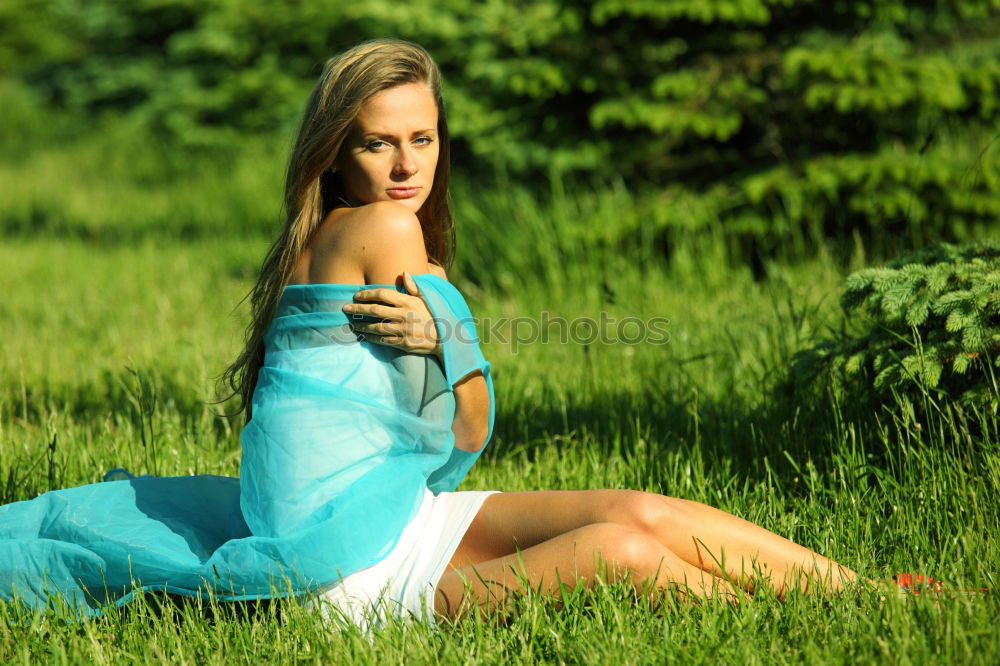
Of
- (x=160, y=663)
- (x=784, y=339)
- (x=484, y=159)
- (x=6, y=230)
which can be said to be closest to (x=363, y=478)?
(x=160, y=663)

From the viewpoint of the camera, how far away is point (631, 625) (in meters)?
2.23

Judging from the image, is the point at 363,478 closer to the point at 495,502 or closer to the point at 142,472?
the point at 495,502

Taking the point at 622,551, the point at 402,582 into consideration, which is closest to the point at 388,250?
the point at 402,582

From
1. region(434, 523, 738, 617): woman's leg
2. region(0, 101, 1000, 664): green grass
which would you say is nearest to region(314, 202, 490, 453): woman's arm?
region(434, 523, 738, 617): woman's leg

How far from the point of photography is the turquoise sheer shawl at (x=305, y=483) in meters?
2.29

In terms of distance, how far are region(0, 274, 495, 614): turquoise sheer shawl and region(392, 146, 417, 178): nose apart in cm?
31

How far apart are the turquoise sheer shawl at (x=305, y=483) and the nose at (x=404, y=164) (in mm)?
307

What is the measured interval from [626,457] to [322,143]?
1623mm

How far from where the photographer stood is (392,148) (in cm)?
257

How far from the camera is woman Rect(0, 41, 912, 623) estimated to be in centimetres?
229

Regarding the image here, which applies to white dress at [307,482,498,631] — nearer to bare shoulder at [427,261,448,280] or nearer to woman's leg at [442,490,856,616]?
woman's leg at [442,490,856,616]

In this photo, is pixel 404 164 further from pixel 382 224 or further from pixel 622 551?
pixel 622 551

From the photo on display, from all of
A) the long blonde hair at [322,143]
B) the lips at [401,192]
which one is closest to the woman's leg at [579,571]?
the long blonde hair at [322,143]

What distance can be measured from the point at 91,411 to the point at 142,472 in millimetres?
876
